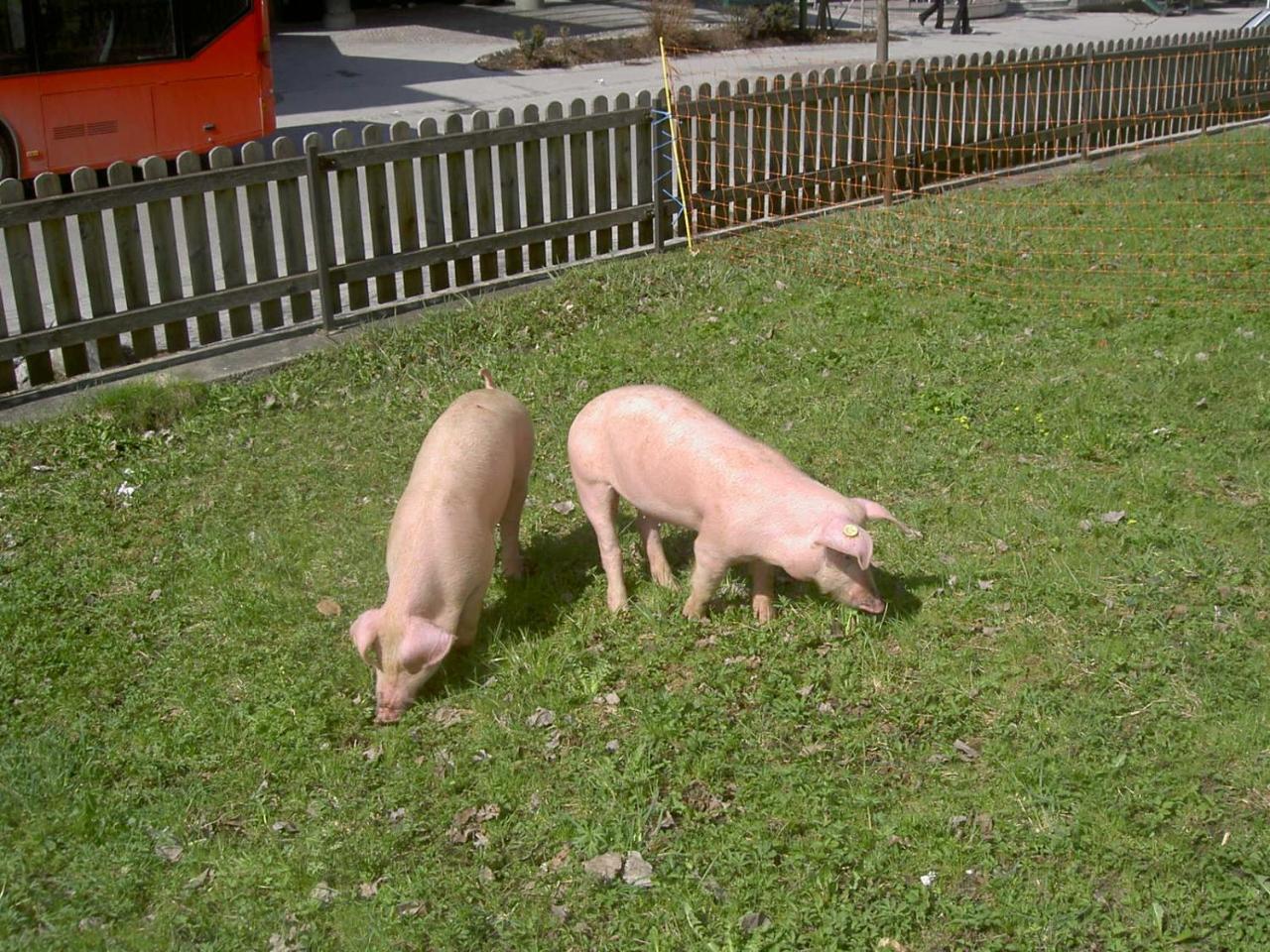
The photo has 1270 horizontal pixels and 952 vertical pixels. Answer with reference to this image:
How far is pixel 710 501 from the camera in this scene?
17.7 feet

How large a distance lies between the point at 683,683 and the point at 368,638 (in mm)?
1278

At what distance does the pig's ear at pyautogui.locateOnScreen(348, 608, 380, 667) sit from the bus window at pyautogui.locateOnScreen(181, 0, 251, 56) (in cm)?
1189

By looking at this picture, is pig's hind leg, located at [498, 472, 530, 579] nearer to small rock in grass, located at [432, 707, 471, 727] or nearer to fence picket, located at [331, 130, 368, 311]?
small rock in grass, located at [432, 707, 471, 727]

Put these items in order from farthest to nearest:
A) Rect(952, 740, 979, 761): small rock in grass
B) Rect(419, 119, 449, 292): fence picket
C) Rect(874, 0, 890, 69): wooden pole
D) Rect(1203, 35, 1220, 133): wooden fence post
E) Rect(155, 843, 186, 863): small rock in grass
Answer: Rect(874, 0, 890, 69): wooden pole
Rect(1203, 35, 1220, 133): wooden fence post
Rect(419, 119, 449, 292): fence picket
Rect(952, 740, 979, 761): small rock in grass
Rect(155, 843, 186, 863): small rock in grass

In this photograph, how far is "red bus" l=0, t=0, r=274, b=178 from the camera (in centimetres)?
1362

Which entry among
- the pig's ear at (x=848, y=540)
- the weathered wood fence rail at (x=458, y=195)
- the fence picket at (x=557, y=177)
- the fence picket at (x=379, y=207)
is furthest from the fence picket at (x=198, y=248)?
the pig's ear at (x=848, y=540)

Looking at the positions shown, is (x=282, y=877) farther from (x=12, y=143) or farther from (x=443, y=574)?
(x=12, y=143)

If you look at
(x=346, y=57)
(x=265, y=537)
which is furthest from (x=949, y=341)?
(x=346, y=57)

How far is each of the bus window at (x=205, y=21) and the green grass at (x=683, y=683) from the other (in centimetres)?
810

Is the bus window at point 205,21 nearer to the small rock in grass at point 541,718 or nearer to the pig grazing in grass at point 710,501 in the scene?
the pig grazing in grass at point 710,501

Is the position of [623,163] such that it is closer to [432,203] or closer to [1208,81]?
[432,203]

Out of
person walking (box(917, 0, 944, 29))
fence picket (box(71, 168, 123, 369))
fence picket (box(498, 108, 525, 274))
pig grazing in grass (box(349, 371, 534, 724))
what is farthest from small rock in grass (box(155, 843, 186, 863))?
person walking (box(917, 0, 944, 29))

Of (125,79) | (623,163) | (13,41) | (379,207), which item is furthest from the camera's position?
(125,79)

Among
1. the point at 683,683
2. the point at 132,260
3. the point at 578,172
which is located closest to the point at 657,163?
the point at 578,172
